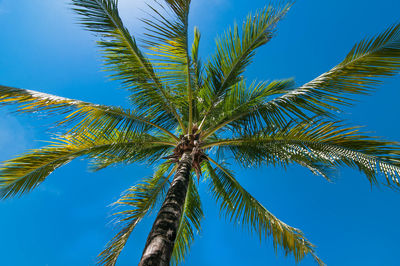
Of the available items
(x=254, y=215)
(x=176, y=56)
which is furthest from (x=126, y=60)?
(x=254, y=215)

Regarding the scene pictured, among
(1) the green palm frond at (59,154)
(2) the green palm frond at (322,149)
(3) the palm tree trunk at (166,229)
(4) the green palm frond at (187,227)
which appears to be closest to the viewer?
(3) the palm tree trunk at (166,229)

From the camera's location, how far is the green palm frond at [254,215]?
536 centimetres

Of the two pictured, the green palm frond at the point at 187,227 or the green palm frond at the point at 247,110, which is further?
the green palm frond at the point at 187,227

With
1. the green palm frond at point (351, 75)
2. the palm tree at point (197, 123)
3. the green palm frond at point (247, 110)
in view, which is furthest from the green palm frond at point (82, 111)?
the green palm frond at point (351, 75)

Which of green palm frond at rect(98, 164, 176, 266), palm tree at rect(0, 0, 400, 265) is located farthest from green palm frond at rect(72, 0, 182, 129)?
green palm frond at rect(98, 164, 176, 266)

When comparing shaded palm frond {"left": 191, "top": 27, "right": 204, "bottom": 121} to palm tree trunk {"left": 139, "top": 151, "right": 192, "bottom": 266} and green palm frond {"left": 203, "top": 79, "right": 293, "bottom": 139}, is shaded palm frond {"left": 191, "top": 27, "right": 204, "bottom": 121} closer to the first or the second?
green palm frond {"left": 203, "top": 79, "right": 293, "bottom": 139}

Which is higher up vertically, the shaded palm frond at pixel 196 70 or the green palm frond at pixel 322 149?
the shaded palm frond at pixel 196 70

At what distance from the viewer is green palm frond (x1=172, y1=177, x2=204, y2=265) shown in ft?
20.4

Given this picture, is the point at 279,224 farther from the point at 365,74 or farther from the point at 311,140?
the point at 365,74

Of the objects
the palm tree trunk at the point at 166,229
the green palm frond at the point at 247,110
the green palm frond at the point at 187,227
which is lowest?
the green palm frond at the point at 187,227

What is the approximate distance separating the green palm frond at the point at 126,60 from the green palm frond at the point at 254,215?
1970 mm

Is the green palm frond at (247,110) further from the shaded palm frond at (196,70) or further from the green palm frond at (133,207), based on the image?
the green palm frond at (133,207)

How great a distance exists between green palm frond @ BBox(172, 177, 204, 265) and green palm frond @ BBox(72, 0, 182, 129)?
7.43 ft

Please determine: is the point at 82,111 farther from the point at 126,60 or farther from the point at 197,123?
the point at 197,123
